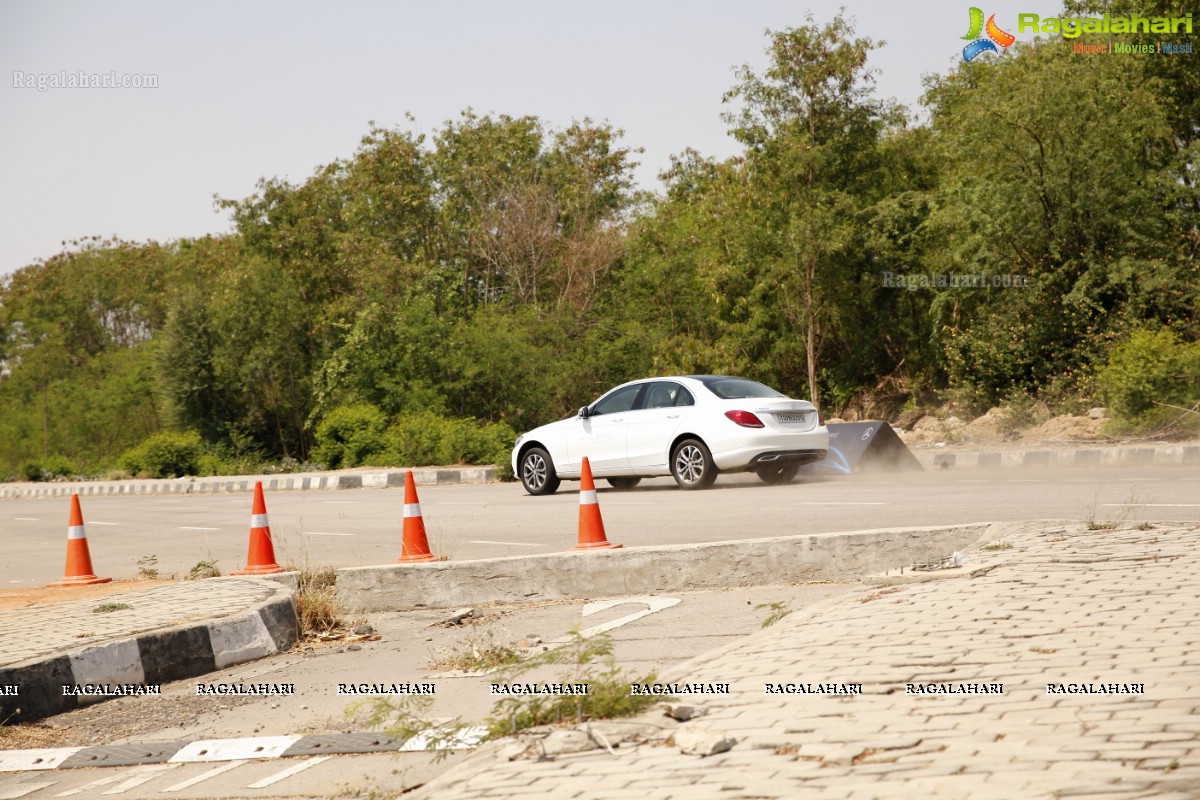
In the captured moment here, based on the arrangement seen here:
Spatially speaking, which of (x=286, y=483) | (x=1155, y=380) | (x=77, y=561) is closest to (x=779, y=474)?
(x=1155, y=380)

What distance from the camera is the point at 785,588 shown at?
8.33 metres

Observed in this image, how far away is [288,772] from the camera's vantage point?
4875 mm

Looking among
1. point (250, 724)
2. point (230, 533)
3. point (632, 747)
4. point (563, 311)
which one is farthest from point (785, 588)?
point (563, 311)

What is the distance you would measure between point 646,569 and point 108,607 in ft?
11.8

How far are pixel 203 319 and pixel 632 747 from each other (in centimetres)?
3973

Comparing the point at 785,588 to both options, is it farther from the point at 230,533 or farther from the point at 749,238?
the point at 749,238

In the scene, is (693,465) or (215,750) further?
(693,465)

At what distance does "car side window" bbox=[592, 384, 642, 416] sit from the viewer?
17.1 meters

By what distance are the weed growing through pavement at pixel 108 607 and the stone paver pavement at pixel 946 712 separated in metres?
4.61

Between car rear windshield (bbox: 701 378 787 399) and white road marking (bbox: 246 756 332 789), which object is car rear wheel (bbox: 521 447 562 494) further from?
white road marking (bbox: 246 756 332 789)

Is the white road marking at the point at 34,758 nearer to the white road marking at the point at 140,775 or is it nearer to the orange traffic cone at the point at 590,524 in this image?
the white road marking at the point at 140,775

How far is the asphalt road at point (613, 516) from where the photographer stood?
1090 cm

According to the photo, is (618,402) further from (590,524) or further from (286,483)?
(286,483)

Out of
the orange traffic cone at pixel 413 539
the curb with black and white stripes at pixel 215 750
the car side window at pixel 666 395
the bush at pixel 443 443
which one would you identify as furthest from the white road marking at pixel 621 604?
the bush at pixel 443 443
